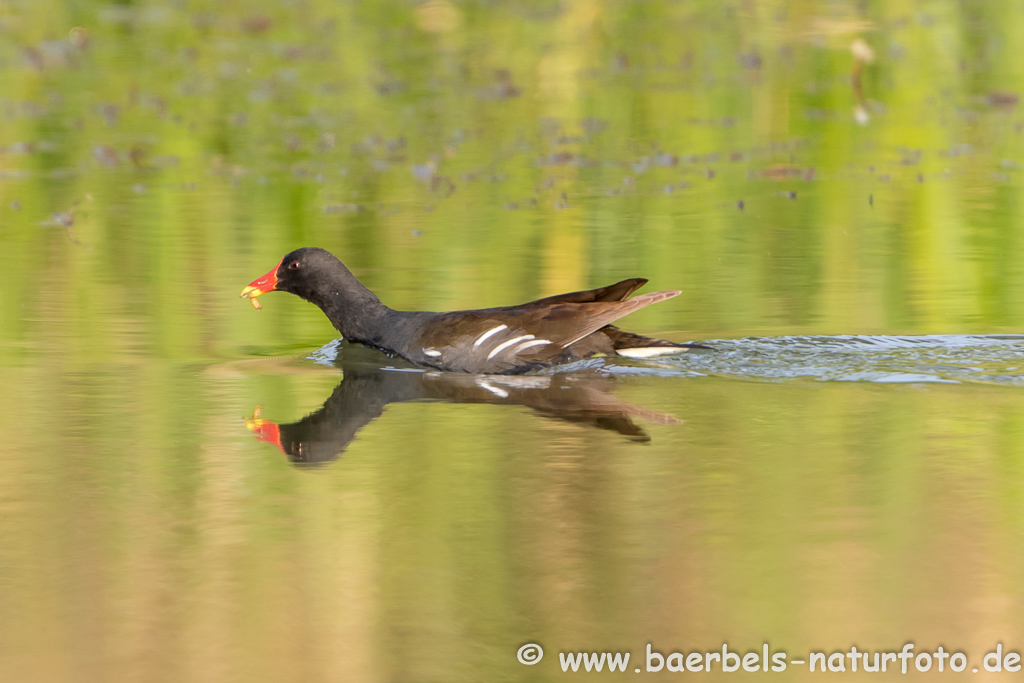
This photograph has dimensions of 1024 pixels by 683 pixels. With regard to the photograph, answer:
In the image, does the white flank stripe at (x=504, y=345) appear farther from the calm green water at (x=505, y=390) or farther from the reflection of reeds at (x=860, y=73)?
the reflection of reeds at (x=860, y=73)

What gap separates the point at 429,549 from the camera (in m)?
5.03

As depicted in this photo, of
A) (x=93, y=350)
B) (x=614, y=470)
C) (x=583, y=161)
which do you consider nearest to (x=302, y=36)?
(x=583, y=161)

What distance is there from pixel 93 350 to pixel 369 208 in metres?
4.84

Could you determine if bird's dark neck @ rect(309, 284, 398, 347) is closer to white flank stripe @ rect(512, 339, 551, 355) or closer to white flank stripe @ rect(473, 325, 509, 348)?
white flank stripe @ rect(473, 325, 509, 348)

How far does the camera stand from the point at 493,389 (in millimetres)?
7707

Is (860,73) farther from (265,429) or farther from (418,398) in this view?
(265,429)

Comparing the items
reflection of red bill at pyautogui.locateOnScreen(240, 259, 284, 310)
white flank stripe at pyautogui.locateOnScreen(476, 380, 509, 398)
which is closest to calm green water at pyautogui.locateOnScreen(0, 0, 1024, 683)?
white flank stripe at pyautogui.locateOnScreen(476, 380, 509, 398)

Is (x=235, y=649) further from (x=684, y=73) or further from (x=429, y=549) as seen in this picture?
(x=684, y=73)

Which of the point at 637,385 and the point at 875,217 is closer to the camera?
the point at 637,385

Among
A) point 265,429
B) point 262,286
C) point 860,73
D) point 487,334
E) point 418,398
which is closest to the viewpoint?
point 265,429

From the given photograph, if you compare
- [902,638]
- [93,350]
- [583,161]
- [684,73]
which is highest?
[684,73]

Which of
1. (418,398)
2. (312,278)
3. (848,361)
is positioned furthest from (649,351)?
(312,278)

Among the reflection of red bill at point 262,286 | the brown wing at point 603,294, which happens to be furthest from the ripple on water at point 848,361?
the reflection of red bill at point 262,286

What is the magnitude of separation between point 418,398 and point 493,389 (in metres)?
0.41
